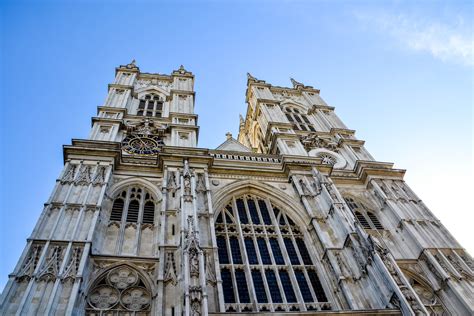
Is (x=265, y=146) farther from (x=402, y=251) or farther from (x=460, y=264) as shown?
(x=460, y=264)

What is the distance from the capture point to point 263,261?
1611 centimetres

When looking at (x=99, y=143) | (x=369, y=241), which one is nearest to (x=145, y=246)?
(x=99, y=143)

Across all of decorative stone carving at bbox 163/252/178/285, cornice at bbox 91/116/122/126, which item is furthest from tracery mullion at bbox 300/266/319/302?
cornice at bbox 91/116/122/126

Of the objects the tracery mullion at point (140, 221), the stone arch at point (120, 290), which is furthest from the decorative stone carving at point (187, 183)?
the stone arch at point (120, 290)

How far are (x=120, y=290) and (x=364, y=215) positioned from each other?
491 inches

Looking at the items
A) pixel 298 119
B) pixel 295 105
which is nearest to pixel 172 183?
pixel 298 119

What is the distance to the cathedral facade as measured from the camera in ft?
41.8

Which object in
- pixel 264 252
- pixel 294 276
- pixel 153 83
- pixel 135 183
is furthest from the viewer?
pixel 153 83

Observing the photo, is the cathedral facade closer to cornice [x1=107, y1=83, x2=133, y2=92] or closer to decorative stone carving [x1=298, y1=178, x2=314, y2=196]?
decorative stone carving [x1=298, y1=178, x2=314, y2=196]

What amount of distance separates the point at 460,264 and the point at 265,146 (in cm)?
1555

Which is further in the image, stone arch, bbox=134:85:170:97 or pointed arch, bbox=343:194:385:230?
stone arch, bbox=134:85:170:97

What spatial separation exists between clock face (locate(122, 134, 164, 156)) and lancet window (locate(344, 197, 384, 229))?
1103cm

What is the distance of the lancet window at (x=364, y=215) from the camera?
19.3 meters

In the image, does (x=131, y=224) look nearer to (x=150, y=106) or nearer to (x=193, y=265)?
(x=193, y=265)
